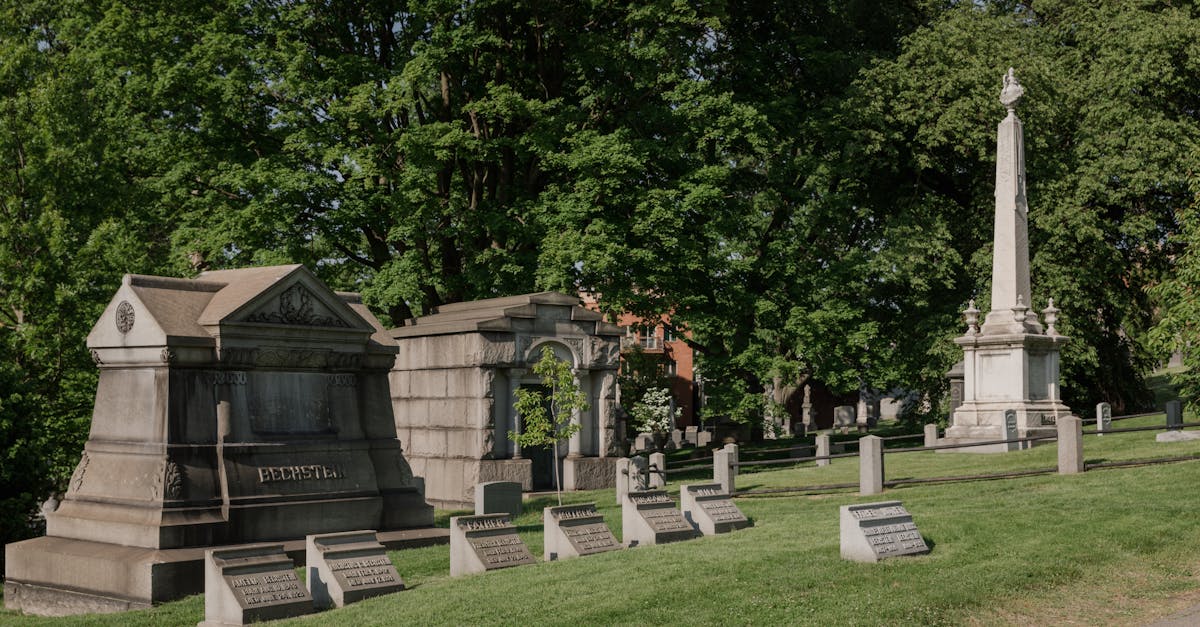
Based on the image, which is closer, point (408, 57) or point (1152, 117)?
point (408, 57)

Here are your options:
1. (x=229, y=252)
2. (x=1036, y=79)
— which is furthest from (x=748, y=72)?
(x=229, y=252)

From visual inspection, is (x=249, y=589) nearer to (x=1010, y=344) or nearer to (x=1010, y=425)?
(x=1010, y=425)

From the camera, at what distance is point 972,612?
12023mm

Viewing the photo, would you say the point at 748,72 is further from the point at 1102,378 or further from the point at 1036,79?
the point at 1102,378

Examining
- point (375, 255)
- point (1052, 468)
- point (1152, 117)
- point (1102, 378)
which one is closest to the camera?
point (1052, 468)

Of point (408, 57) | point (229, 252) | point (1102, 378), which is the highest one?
point (408, 57)

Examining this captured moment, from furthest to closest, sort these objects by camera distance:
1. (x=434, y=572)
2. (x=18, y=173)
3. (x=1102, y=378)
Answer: (x=1102, y=378) → (x=18, y=173) → (x=434, y=572)

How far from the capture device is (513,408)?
2617cm

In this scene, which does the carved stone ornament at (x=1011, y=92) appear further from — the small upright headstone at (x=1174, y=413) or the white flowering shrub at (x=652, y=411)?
the white flowering shrub at (x=652, y=411)

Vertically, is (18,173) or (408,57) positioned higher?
(408,57)

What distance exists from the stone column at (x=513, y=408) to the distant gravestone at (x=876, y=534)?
12739mm

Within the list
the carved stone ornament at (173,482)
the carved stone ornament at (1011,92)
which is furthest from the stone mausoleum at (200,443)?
the carved stone ornament at (1011,92)

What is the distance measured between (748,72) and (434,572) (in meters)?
24.1

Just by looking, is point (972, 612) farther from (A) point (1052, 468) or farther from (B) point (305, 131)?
(B) point (305, 131)
